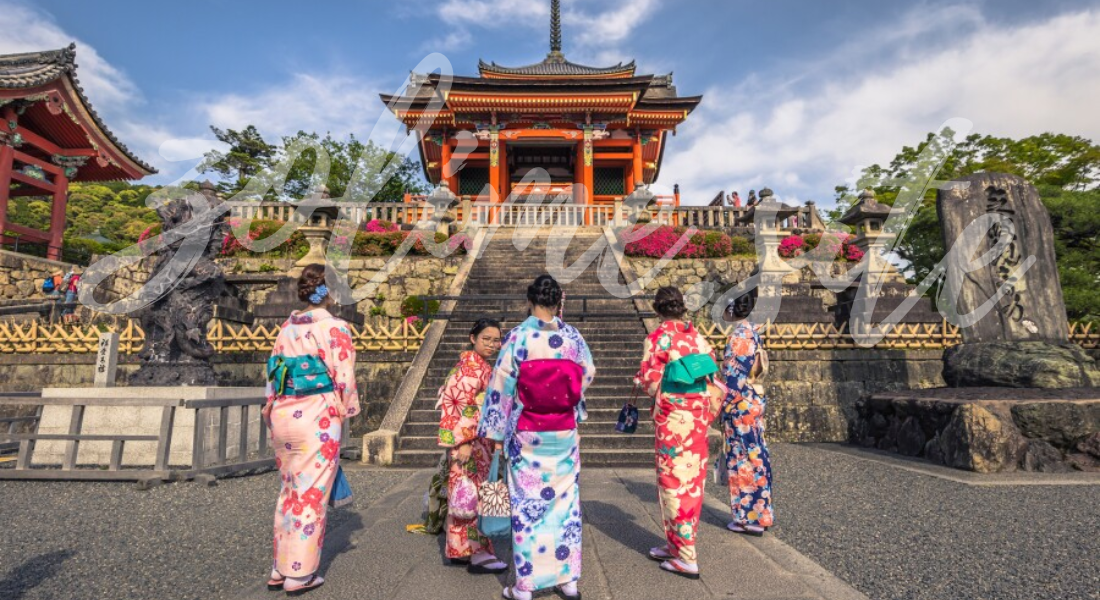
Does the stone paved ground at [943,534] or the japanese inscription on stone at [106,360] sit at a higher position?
the japanese inscription on stone at [106,360]

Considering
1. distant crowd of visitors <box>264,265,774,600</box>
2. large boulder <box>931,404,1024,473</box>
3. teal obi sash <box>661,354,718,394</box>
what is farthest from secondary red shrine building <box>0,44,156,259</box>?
large boulder <box>931,404,1024,473</box>

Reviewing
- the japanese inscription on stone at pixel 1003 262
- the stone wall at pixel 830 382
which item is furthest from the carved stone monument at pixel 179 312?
the japanese inscription on stone at pixel 1003 262

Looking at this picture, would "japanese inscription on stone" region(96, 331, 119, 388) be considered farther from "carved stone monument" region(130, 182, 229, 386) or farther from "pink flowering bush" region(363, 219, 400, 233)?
"pink flowering bush" region(363, 219, 400, 233)

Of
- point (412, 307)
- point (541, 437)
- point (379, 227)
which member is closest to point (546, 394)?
point (541, 437)

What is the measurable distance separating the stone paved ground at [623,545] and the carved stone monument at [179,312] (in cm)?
154

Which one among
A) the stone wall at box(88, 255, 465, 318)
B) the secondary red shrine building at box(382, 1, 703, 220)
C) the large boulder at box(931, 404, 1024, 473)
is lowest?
the large boulder at box(931, 404, 1024, 473)

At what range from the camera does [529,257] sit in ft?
45.7

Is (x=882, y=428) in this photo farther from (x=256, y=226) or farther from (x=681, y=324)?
(x=256, y=226)

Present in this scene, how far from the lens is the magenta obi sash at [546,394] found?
9.43 feet

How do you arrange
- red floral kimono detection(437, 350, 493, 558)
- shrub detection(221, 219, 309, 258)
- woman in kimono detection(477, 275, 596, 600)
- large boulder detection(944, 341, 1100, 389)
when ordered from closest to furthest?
1. woman in kimono detection(477, 275, 596, 600)
2. red floral kimono detection(437, 350, 493, 558)
3. large boulder detection(944, 341, 1100, 389)
4. shrub detection(221, 219, 309, 258)

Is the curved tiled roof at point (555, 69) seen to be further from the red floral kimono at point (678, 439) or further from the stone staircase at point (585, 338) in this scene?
the red floral kimono at point (678, 439)

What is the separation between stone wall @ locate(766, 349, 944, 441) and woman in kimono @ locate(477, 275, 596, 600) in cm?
743

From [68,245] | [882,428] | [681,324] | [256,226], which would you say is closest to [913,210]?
[882,428]

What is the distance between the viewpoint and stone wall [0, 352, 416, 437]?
9344mm
